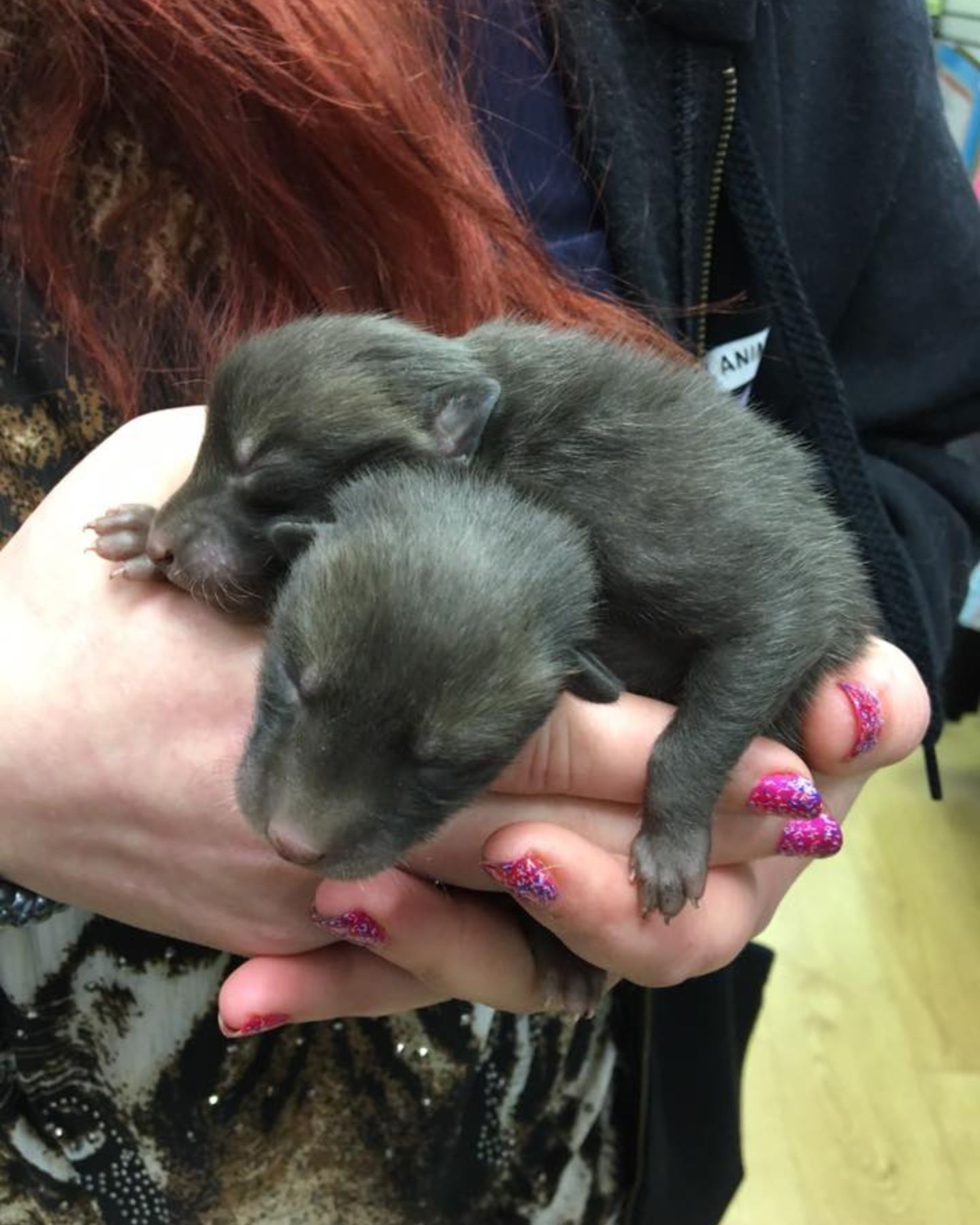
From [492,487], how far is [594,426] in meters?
0.13

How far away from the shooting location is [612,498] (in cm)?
84

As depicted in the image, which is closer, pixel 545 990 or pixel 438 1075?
pixel 545 990

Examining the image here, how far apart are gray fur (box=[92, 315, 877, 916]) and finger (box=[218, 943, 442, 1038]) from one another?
0.72 ft

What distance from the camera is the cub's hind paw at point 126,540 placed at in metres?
0.86

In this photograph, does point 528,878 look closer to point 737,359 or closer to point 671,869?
point 671,869

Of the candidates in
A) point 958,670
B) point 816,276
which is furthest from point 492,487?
point 958,670

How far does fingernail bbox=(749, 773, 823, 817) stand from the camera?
83 centimetres

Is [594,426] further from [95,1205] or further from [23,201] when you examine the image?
[95,1205]

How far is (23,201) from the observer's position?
3.11ft

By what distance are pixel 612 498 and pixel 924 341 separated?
0.85 m

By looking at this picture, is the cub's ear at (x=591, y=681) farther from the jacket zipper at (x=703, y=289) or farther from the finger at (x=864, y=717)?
the jacket zipper at (x=703, y=289)

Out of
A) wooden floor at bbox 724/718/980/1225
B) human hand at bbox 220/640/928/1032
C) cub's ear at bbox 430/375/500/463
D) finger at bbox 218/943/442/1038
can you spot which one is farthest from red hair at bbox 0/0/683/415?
wooden floor at bbox 724/718/980/1225

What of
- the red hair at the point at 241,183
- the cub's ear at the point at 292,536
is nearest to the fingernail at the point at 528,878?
the cub's ear at the point at 292,536

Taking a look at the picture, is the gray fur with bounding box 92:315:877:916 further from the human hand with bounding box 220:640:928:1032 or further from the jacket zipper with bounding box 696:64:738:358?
the jacket zipper with bounding box 696:64:738:358
